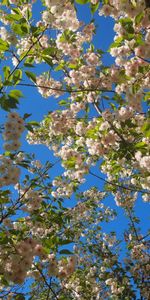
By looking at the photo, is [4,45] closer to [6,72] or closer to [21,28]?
[21,28]

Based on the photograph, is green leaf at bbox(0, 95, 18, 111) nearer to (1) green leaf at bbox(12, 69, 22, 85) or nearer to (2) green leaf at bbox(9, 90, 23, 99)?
(2) green leaf at bbox(9, 90, 23, 99)

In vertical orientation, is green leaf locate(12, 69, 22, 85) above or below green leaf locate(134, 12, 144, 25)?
below

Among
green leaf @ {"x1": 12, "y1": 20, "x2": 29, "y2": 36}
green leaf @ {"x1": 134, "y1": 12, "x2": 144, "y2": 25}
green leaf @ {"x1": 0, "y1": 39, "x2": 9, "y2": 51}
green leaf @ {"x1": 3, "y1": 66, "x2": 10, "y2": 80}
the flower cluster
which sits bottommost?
the flower cluster

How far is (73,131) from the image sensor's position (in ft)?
24.6

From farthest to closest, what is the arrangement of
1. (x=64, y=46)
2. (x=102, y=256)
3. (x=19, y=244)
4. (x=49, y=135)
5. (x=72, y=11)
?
1. (x=102, y=256)
2. (x=49, y=135)
3. (x=64, y=46)
4. (x=72, y=11)
5. (x=19, y=244)

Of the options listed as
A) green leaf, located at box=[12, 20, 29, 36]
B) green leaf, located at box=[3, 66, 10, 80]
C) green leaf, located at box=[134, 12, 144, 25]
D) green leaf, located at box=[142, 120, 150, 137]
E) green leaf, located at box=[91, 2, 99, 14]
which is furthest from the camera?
green leaf, located at box=[91, 2, 99, 14]

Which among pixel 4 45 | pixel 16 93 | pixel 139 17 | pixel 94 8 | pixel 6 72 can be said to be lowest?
pixel 16 93

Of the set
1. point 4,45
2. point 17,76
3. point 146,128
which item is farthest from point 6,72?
point 146,128

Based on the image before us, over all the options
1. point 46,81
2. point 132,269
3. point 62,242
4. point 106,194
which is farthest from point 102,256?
point 62,242

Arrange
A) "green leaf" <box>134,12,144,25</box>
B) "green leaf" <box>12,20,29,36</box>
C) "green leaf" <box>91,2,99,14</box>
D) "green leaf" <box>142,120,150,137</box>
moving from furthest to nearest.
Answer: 1. "green leaf" <box>91,2,99,14</box>
2. "green leaf" <box>142,120,150,137</box>
3. "green leaf" <box>12,20,29,36</box>
4. "green leaf" <box>134,12,144,25</box>

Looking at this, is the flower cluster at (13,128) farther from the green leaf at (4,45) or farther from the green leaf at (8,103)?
the green leaf at (4,45)

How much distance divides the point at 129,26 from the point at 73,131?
11.2 ft

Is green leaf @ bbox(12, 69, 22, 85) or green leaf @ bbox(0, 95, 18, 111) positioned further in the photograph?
green leaf @ bbox(12, 69, 22, 85)

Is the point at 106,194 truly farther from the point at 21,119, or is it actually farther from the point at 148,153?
the point at 21,119
